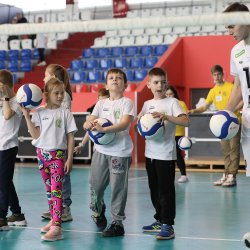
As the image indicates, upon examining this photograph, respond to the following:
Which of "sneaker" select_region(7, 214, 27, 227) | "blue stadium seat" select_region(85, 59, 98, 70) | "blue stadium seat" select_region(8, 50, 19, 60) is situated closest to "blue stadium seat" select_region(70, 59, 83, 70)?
"blue stadium seat" select_region(85, 59, 98, 70)

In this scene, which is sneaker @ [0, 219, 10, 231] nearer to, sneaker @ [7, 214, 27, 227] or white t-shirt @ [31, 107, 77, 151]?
sneaker @ [7, 214, 27, 227]

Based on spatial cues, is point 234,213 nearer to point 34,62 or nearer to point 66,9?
point 34,62

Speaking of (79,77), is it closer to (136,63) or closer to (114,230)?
(136,63)

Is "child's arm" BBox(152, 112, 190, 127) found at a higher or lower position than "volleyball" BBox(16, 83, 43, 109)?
lower

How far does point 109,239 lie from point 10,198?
1.22m

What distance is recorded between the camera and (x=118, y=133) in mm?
6191

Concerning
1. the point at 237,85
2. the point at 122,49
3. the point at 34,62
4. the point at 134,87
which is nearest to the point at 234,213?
the point at 237,85

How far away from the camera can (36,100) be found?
6.16 metres

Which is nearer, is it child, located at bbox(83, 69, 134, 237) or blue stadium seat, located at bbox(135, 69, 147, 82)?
child, located at bbox(83, 69, 134, 237)

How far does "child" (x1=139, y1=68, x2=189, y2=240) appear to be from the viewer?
6035 millimetres

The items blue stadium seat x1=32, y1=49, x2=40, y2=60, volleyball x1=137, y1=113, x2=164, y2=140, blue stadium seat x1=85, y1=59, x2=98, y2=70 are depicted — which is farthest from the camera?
blue stadium seat x1=32, y1=49, x2=40, y2=60

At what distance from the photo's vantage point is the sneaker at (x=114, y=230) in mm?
6125

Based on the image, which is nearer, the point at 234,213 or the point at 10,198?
the point at 10,198

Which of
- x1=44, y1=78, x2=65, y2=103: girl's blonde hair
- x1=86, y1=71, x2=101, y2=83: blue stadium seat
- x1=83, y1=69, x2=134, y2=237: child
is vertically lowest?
x1=83, y1=69, x2=134, y2=237: child
